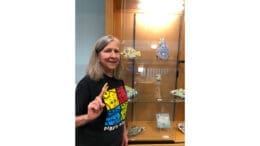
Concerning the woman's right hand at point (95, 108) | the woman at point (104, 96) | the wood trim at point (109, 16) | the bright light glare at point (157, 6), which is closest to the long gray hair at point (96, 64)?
the woman at point (104, 96)

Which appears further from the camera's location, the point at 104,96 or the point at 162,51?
the point at 162,51

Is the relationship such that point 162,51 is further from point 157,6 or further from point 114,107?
point 114,107

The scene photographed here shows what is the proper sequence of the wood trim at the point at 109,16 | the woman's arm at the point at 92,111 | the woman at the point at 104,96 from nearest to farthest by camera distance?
the woman's arm at the point at 92,111 < the woman at the point at 104,96 < the wood trim at the point at 109,16

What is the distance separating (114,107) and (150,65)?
1.71 feet

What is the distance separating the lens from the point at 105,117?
2.68ft

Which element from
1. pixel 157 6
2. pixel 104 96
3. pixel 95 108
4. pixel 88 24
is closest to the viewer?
pixel 95 108

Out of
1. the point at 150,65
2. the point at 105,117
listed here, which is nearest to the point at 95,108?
the point at 105,117

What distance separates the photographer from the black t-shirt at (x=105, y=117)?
0.79m

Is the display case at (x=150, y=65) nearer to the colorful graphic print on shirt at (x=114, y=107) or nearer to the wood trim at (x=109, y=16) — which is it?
the wood trim at (x=109, y=16)

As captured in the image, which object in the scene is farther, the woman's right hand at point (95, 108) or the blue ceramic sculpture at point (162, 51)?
the blue ceramic sculpture at point (162, 51)

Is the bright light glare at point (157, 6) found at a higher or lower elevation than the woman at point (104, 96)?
higher
